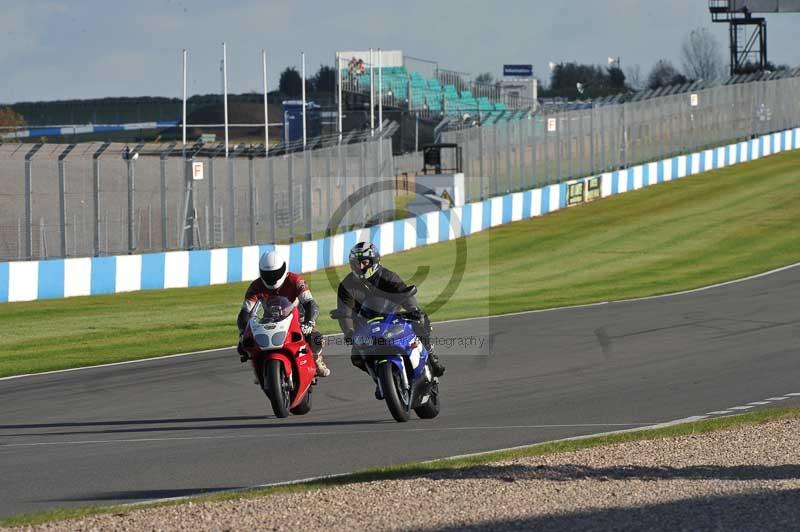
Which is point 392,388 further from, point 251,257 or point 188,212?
point 251,257

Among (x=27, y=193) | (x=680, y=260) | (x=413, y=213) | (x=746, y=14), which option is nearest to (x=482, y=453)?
(x=27, y=193)

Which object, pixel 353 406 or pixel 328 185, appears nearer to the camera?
pixel 353 406

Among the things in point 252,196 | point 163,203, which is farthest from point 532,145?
point 163,203

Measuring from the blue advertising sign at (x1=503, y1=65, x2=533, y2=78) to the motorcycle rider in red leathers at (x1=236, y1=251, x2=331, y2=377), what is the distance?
95967mm

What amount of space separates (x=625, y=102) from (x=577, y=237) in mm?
13997

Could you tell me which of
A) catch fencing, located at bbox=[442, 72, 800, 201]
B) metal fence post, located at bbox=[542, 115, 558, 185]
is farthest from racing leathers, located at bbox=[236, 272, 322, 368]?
metal fence post, located at bbox=[542, 115, 558, 185]

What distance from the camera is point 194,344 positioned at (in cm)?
1922

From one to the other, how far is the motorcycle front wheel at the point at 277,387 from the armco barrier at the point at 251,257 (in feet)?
46.4

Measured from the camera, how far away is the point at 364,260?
38.6 ft

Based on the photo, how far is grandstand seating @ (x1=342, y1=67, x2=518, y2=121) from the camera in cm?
7525

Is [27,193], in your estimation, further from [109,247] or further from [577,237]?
[577,237]

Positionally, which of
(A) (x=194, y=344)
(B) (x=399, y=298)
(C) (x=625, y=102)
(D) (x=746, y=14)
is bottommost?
A: (A) (x=194, y=344)

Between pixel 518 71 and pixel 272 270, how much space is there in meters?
97.7

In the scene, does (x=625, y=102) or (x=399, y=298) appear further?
(x=625, y=102)
